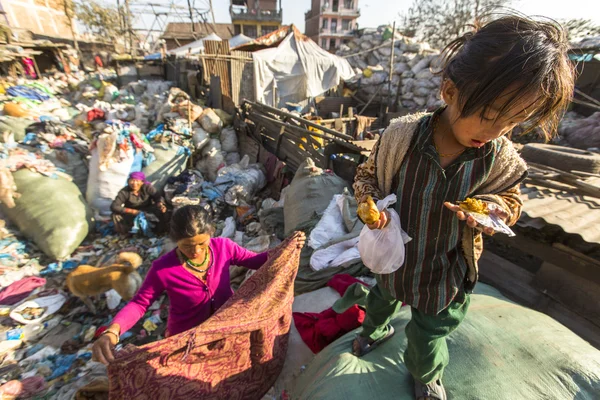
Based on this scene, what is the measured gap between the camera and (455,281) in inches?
43.1

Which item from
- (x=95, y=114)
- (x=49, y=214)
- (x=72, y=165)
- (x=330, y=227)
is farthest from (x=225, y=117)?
(x=330, y=227)

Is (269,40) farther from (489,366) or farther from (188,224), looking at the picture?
(489,366)

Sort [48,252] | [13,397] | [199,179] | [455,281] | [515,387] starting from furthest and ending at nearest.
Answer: [199,179] → [48,252] → [13,397] → [515,387] → [455,281]

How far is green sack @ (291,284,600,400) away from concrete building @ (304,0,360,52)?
36189 mm

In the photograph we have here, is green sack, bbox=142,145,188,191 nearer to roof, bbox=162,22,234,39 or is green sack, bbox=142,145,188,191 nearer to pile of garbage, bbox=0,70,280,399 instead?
pile of garbage, bbox=0,70,280,399

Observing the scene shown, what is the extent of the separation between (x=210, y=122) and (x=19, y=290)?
4303mm

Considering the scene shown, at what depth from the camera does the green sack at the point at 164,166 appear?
16.1 feet

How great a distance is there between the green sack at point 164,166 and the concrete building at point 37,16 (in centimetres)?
1785

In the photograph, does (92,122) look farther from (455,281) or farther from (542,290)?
(542,290)

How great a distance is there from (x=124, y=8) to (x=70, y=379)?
24.2 metres

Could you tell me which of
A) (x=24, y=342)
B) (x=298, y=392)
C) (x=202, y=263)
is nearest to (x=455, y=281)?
(x=298, y=392)

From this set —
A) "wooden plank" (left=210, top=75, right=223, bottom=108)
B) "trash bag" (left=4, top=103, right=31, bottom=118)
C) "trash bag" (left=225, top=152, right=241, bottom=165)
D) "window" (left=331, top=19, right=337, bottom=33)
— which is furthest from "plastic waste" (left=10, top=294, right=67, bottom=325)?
"window" (left=331, top=19, right=337, bottom=33)

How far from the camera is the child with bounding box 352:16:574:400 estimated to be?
2.39 ft

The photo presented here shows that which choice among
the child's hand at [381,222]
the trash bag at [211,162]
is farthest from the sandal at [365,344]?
the trash bag at [211,162]
